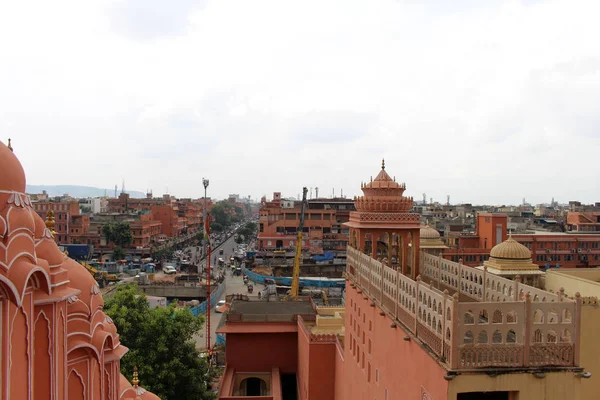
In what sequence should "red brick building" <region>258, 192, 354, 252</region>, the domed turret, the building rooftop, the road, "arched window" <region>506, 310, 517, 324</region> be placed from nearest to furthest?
"arched window" <region>506, 310, 517, 324</region>
the domed turret
the building rooftop
the road
"red brick building" <region>258, 192, 354, 252</region>

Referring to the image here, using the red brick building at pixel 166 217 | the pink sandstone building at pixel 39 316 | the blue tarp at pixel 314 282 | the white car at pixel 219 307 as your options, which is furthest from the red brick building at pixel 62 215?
the pink sandstone building at pixel 39 316

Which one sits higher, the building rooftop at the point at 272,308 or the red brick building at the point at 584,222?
the red brick building at the point at 584,222

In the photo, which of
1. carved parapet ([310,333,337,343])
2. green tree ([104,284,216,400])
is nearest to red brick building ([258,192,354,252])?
green tree ([104,284,216,400])

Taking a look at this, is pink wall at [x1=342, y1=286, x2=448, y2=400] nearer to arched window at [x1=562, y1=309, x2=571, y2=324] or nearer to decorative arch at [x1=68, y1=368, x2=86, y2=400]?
arched window at [x1=562, y1=309, x2=571, y2=324]

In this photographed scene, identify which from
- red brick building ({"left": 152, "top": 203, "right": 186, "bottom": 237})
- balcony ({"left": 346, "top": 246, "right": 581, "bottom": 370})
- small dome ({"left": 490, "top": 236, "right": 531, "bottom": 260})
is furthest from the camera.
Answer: red brick building ({"left": 152, "top": 203, "right": 186, "bottom": 237})

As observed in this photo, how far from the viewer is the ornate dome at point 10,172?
7191 millimetres

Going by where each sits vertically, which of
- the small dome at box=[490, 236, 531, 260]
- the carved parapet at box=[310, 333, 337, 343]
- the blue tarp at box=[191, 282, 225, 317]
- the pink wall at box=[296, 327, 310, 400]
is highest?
the small dome at box=[490, 236, 531, 260]

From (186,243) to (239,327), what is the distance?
67.4 m

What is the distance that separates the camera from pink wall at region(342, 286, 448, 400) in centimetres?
873

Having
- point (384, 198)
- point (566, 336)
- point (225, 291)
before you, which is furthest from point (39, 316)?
point (225, 291)

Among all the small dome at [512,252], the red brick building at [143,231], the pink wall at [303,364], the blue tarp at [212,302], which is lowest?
the blue tarp at [212,302]

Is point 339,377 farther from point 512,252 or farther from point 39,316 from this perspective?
point 39,316

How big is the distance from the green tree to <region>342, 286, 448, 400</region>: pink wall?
658cm

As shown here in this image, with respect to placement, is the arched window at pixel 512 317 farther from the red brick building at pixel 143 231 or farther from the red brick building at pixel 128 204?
the red brick building at pixel 128 204
